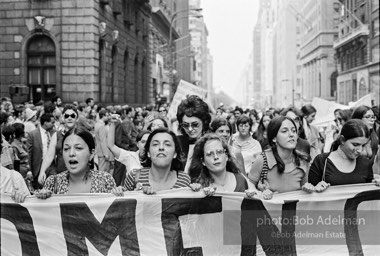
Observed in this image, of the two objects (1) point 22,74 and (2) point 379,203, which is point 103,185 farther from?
(1) point 22,74

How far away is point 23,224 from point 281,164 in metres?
2.40

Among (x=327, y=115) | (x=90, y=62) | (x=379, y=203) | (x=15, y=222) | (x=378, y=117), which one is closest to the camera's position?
(x=15, y=222)

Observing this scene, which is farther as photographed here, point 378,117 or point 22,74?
point 22,74

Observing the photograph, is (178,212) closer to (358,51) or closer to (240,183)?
(240,183)

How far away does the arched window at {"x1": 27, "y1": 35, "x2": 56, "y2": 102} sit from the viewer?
27594mm

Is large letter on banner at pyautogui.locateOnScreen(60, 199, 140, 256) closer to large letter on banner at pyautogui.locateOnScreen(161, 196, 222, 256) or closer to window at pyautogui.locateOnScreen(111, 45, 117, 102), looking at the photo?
large letter on banner at pyautogui.locateOnScreen(161, 196, 222, 256)

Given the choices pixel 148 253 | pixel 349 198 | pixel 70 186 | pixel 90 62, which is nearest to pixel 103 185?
pixel 70 186

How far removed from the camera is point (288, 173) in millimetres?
6277

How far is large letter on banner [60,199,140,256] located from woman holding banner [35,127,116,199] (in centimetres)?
15

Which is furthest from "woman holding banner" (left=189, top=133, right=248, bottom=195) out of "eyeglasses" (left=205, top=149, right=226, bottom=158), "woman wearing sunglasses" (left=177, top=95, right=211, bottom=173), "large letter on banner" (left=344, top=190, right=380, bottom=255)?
"woman wearing sunglasses" (left=177, top=95, right=211, bottom=173)

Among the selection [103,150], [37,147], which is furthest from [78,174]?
[103,150]

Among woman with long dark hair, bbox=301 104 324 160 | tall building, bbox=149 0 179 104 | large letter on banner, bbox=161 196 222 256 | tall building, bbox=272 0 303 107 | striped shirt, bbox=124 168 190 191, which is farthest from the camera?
tall building, bbox=272 0 303 107

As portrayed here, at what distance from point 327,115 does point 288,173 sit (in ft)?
36.5

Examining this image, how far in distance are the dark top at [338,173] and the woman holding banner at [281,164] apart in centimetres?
20
